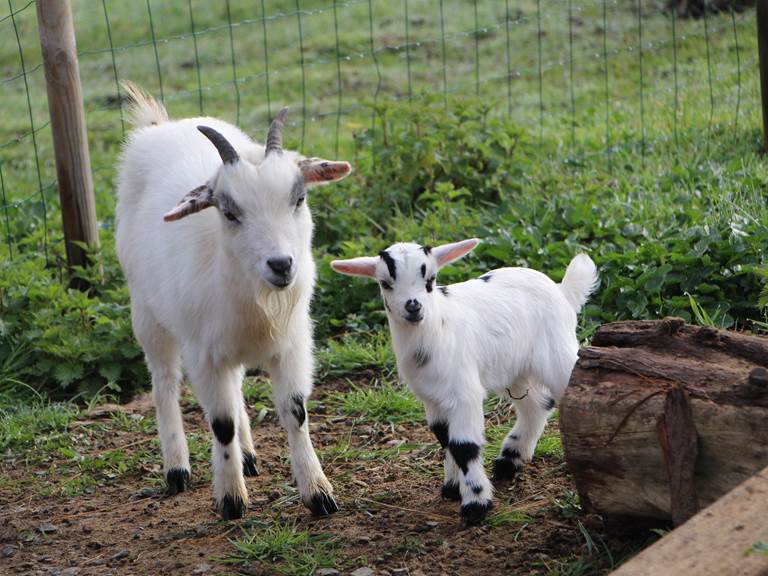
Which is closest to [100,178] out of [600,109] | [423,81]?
[423,81]

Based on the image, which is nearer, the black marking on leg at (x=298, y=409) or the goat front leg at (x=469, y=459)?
the goat front leg at (x=469, y=459)

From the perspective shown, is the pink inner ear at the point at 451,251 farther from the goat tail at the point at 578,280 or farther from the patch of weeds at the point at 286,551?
the patch of weeds at the point at 286,551

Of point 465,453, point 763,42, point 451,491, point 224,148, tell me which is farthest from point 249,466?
point 763,42

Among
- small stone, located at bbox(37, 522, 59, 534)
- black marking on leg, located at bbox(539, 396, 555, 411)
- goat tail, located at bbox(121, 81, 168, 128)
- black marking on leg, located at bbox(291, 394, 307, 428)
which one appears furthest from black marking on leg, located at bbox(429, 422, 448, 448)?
goat tail, located at bbox(121, 81, 168, 128)

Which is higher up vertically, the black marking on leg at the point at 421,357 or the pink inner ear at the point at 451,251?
the pink inner ear at the point at 451,251

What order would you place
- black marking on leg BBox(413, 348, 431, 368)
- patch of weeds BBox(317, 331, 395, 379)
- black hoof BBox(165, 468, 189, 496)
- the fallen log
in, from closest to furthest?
the fallen log
black marking on leg BBox(413, 348, 431, 368)
black hoof BBox(165, 468, 189, 496)
patch of weeds BBox(317, 331, 395, 379)

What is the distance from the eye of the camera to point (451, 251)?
4.28m

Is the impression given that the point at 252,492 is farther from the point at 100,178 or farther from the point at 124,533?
the point at 100,178

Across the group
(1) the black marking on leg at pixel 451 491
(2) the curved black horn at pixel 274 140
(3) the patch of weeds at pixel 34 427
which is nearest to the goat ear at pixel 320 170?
(2) the curved black horn at pixel 274 140

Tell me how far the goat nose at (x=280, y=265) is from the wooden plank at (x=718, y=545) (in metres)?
1.78

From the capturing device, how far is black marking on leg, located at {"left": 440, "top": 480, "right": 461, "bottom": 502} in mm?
4352

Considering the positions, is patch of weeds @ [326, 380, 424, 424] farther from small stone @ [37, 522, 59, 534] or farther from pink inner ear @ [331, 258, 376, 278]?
small stone @ [37, 522, 59, 534]

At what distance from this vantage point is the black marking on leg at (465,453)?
4.07 meters

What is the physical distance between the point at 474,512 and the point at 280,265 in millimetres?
1188
